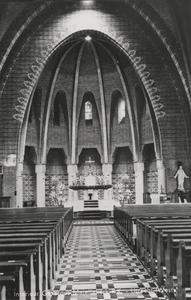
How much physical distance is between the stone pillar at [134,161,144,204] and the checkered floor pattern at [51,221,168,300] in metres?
19.1

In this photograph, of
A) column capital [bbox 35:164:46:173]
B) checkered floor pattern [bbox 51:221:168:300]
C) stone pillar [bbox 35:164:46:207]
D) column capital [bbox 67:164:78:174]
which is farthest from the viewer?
column capital [bbox 67:164:78:174]

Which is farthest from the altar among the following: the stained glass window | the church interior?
the stained glass window

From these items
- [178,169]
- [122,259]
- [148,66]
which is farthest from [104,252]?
[148,66]

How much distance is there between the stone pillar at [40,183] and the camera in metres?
30.4

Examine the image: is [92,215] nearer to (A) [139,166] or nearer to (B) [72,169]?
(A) [139,166]

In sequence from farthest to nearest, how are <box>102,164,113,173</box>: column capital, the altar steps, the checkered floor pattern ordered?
<box>102,164,113,173</box>: column capital < the altar steps < the checkered floor pattern

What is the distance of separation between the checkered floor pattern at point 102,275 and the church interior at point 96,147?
0.03 meters

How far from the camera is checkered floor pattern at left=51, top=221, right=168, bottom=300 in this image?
6.18 m

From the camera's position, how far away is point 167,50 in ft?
76.8

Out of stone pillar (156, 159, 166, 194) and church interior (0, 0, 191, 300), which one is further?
stone pillar (156, 159, 166, 194)

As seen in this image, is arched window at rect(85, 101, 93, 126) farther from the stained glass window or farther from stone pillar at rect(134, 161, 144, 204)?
stone pillar at rect(134, 161, 144, 204)

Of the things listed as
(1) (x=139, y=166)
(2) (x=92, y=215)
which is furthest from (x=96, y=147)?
(2) (x=92, y=215)

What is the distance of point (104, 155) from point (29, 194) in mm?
6858

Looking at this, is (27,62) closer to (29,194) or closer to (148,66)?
(148,66)
